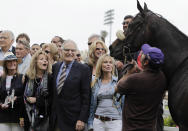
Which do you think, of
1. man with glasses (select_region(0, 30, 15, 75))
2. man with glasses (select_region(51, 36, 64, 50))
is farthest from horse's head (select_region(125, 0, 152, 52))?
man with glasses (select_region(0, 30, 15, 75))

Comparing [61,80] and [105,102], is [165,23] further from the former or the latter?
[61,80]

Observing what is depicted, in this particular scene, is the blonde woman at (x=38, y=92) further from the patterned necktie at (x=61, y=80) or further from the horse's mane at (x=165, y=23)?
the horse's mane at (x=165, y=23)

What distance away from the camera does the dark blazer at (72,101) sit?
14.3 ft

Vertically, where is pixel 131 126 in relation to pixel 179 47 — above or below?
below

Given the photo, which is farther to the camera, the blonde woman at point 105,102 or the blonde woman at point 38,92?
the blonde woman at point 38,92

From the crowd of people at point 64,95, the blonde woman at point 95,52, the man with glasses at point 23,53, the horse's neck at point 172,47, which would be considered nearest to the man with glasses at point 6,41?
the man with glasses at point 23,53

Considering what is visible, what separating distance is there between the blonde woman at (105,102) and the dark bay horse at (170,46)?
57 centimetres

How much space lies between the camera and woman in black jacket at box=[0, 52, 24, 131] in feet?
15.3

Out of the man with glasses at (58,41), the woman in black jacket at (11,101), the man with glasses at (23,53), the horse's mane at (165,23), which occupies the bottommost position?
the woman in black jacket at (11,101)

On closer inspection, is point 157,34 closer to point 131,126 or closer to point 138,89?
point 138,89

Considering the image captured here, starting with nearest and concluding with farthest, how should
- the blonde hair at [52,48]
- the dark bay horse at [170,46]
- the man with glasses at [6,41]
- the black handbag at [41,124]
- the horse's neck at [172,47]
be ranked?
the dark bay horse at [170,46] < the horse's neck at [172,47] < the black handbag at [41,124] < the blonde hair at [52,48] < the man with glasses at [6,41]

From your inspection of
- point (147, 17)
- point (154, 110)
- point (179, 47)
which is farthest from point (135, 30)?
point (154, 110)

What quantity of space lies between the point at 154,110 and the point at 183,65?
0.82 metres

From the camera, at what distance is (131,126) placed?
335 centimetres
